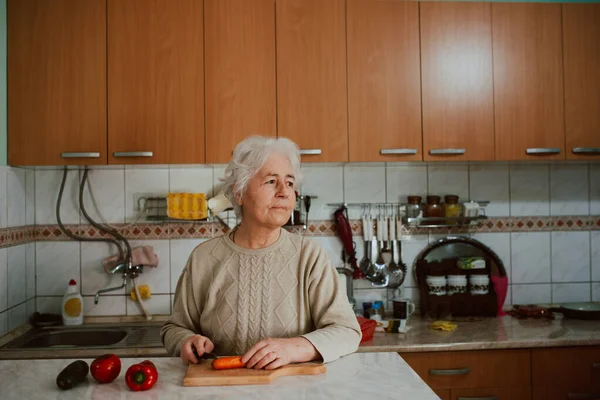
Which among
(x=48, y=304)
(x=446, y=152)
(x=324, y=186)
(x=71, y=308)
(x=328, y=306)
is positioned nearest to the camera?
(x=328, y=306)

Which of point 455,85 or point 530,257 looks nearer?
point 455,85

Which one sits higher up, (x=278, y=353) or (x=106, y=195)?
(x=106, y=195)

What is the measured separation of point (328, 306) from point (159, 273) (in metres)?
1.57

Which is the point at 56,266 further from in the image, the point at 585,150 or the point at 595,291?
the point at 595,291

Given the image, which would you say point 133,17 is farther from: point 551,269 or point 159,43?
point 551,269

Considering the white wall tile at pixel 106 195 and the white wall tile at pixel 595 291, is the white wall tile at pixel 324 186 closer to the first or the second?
the white wall tile at pixel 106 195

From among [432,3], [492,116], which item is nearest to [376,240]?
[492,116]

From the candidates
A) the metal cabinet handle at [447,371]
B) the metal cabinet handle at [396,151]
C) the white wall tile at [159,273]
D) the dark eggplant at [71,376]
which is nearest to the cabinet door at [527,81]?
the metal cabinet handle at [396,151]

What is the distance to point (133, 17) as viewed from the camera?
2.46 metres

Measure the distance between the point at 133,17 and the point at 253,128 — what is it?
31.8 inches

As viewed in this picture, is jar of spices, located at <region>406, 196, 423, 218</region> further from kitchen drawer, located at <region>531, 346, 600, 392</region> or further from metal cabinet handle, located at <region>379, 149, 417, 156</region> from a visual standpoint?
kitchen drawer, located at <region>531, 346, 600, 392</region>

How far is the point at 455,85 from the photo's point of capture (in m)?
2.57

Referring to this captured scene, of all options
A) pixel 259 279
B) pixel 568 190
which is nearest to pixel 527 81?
pixel 568 190

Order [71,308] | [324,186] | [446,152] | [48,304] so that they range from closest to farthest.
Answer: [446,152], [71,308], [48,304], [324,186]
